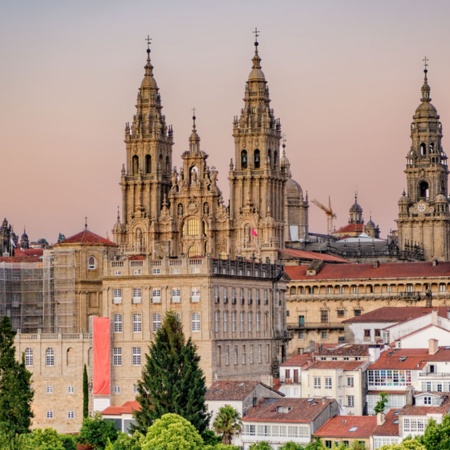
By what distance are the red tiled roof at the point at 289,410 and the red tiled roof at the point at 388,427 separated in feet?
13.9

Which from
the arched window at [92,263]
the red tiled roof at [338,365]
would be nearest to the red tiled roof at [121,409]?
the red tiled roof at [338,365]

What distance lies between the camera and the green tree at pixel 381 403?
114062 mm

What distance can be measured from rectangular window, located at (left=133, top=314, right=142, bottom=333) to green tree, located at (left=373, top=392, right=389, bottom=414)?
1821 centimetres

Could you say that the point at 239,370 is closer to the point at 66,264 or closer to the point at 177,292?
the point at 177,292

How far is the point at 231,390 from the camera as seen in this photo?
380 feet

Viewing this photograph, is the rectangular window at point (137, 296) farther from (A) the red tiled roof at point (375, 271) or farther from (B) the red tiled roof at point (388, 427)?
(A) the red tiled roof at point (375, 271)

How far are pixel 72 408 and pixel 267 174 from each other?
51907 mm

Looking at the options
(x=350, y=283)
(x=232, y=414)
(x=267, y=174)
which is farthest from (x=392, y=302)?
(x=232, y=414)

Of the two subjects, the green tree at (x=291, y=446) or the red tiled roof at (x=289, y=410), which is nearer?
the green tree at (x=291, y=446)

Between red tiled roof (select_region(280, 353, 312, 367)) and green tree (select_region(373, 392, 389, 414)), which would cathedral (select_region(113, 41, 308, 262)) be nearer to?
red tiled roof (select_region(280, 353, 312, 367))

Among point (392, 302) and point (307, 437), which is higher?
point (392, 302)

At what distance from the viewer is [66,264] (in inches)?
5305

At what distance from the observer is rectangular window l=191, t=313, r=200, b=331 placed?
122m

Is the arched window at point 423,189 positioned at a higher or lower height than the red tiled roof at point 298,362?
higher
